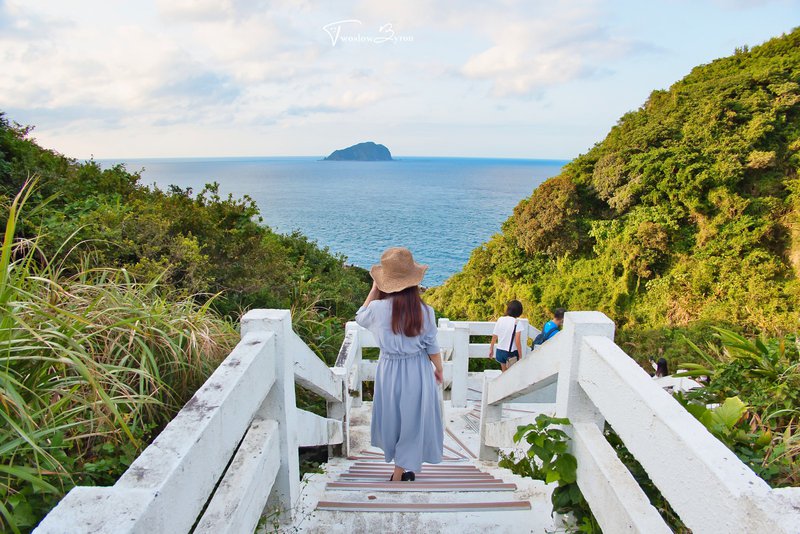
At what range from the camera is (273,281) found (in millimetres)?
7160

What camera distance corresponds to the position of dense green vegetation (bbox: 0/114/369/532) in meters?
1.75

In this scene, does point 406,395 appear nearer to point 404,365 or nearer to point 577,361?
point 404,365

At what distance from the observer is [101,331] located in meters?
2.63

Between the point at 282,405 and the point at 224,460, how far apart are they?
2.28 feet

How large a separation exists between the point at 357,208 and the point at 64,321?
3599 inches

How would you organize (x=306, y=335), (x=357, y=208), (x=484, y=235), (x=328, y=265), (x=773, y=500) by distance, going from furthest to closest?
(x=357, y=208) → (x=484, y=235) → (x=328, y=265) → (x=306, y=335) → (x=773, y=500)

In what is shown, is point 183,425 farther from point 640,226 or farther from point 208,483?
point 640,226

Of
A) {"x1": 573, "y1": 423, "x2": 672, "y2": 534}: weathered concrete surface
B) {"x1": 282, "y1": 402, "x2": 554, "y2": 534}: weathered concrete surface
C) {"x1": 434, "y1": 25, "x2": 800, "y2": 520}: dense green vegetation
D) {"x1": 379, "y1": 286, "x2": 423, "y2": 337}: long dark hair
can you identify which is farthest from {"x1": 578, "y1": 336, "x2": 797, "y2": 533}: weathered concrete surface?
{"x1": 434, "y1": 25, "x2": 800, "y2": 520}: dense green vegetation

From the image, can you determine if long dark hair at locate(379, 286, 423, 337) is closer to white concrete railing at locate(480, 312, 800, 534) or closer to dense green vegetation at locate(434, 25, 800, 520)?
white concrete railing at locate(480, 312, 800, 534)

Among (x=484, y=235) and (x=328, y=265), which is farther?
(x=484, y=235)

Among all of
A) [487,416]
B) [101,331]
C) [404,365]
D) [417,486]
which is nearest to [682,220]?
[487,416]

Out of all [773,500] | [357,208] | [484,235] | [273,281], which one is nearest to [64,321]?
[773,500]

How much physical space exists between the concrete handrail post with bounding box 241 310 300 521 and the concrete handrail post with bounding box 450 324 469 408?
407 centimetres

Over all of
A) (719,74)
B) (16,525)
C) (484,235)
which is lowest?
(484,235)
